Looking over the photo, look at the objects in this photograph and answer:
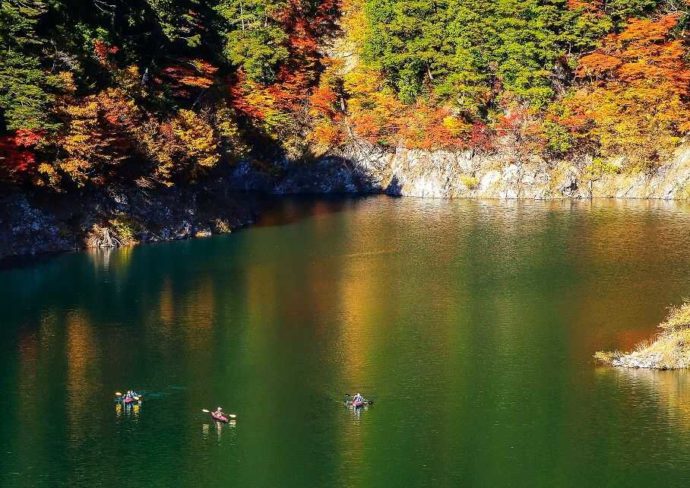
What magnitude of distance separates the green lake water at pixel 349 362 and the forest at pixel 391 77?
48.6 ft

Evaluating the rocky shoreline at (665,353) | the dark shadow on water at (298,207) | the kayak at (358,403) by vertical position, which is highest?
the dark shadow on water at (298,207)

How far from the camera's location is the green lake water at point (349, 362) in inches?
1422

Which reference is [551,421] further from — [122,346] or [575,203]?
[575,203]

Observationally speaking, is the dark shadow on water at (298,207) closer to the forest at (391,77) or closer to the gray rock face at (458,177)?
the gray rock face at (458,177)

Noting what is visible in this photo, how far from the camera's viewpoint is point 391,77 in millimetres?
108688

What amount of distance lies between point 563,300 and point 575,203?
127ft

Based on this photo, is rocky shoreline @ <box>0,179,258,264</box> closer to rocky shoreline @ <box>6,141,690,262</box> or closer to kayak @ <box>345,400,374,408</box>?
rocky shoreline @ <box>6,141,690,262</box>

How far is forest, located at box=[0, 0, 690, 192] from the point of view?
3115 inches

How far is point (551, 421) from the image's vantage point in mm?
39531

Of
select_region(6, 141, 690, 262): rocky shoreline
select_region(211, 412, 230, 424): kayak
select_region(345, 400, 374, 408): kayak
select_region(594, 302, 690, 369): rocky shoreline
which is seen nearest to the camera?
select_region(211, 412, 230, 424): kayak

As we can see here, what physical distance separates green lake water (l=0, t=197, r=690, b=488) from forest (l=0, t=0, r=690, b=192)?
583 inches

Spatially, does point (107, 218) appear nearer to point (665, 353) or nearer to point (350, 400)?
point (350, 400)

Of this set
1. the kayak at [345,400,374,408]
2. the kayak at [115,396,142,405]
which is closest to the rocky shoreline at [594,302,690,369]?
the kayak at [345,400,374,408]

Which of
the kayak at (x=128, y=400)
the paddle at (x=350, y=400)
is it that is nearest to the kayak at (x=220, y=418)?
the kayak at (x=128, y=400)
